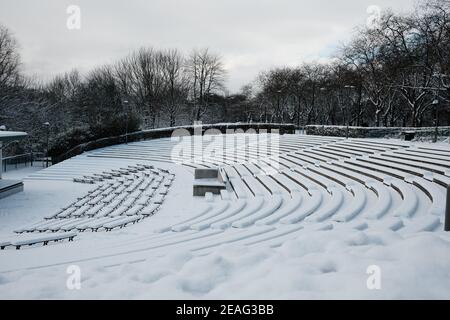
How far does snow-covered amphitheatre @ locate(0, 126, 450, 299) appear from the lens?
4266 mm

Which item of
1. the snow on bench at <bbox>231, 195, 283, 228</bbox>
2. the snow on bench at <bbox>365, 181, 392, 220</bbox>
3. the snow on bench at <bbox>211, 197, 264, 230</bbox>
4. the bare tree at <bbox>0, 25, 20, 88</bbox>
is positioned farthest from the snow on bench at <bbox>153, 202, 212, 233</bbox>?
the bare tree at <bbox>0, 25, 20, 88</bbox>

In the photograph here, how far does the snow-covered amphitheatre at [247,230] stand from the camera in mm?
4266

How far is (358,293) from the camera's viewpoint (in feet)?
12.4

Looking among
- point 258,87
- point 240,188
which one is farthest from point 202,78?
point 240,188

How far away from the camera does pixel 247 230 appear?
7.89 m

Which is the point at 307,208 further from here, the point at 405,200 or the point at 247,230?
A: the point at 247,230

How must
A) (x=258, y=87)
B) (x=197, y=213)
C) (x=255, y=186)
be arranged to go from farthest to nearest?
1. (x=258, y=87)
2. (x=255, y=186)
3. (x=197, y=213)

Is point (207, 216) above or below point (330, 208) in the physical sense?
below

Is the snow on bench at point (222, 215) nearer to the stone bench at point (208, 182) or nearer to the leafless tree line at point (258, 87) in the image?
the stone bench at point (208, 182)

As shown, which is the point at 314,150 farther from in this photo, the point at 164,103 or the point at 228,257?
the point at 164,103

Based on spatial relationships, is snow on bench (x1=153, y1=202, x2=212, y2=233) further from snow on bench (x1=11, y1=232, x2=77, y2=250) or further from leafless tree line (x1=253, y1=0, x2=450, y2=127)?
leafless tree line (x1=253, y1=0, x2=450, y2=127)

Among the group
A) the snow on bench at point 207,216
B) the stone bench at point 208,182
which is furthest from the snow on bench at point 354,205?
the stone bench at point 208,182
